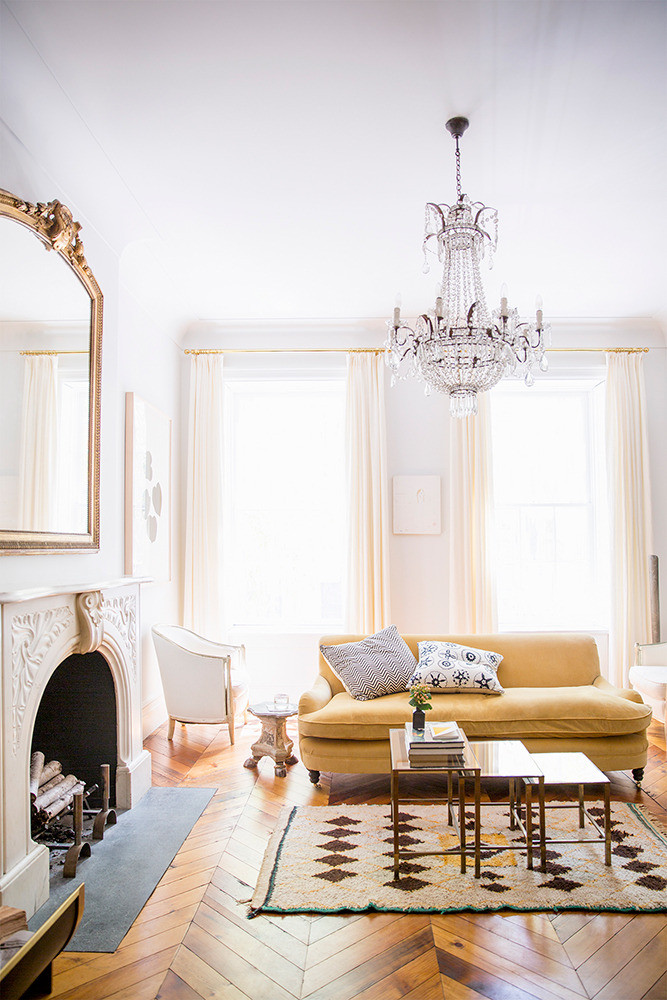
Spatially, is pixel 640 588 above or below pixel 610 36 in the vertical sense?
below

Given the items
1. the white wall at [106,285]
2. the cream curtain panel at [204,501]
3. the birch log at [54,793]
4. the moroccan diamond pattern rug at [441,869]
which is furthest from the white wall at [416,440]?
the birch log at [54,793]

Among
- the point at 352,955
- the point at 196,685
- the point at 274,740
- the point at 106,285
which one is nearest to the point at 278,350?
the point at 106,285

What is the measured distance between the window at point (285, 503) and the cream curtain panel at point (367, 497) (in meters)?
0.34

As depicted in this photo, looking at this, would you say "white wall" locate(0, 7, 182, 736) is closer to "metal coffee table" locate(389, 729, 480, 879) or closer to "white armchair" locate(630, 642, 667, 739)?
"metal coffee table" locate(389, 729, 480, 879)

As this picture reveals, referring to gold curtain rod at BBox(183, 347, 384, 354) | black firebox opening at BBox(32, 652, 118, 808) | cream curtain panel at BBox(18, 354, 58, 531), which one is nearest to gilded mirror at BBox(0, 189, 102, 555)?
cream curtain panel at BBox(18, 354, 58, 531)

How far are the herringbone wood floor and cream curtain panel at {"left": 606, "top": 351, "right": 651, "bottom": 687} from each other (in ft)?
10.9

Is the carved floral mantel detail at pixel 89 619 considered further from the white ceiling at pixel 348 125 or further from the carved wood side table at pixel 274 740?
the white ceiling at pixel 348 125

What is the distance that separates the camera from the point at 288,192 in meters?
3.53

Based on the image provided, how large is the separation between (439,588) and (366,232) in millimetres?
2906

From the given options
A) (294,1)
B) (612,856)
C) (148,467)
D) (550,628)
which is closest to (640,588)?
(550,628)

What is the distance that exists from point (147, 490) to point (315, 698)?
1.96 metres

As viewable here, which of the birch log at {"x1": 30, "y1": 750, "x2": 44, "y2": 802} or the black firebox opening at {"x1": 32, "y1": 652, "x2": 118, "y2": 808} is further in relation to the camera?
the black firebox opening at {"x1": 32, "y1": 652, "x2": 118, "y2": 808}

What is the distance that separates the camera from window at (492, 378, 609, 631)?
5.81 metres

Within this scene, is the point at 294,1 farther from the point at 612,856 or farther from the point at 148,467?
the point at 612,856
